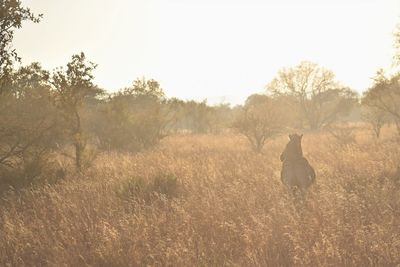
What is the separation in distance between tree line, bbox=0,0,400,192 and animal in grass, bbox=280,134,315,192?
16.8ft

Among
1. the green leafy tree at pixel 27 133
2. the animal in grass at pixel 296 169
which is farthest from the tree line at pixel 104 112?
the animal in grass at pixel 296 169

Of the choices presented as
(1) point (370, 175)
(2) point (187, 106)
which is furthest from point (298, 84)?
(1) point (370, 175)

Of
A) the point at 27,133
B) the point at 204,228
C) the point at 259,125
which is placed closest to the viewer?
the point at 204,228

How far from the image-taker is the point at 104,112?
674 inches

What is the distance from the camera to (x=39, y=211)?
620 cm

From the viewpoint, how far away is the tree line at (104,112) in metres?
7.79

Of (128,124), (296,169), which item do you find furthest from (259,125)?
(296,169)

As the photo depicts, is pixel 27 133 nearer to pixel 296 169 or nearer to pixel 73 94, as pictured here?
pixel 73 94

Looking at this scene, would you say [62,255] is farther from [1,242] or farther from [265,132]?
[265,132]

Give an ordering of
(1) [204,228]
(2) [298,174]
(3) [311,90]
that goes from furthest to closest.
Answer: (3) [311,90]
(2) [298,174]
(1) [204,228]

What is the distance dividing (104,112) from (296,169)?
12.7m

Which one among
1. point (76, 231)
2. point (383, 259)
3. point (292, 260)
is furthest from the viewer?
point (76, 231)

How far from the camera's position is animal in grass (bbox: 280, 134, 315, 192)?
609 cm

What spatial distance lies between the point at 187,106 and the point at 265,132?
720 inches
